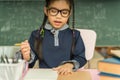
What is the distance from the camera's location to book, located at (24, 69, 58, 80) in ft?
3.14

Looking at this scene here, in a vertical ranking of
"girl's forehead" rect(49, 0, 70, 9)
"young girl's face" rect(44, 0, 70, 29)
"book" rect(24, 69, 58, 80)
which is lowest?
"book" rect(24, 69, 58, 80)

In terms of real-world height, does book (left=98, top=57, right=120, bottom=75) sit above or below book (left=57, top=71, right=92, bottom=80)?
above

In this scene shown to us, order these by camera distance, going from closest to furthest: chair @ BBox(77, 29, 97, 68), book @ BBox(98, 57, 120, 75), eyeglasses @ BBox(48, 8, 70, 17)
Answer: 1. book @ BBox(98, 57, 120, 75)
2. eyeglasses @ BBox(48, 8, 70, 17)
3. chair @ BBox(77, 29, 97, 68)

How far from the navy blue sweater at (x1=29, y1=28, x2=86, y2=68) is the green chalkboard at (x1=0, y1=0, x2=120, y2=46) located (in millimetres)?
1642

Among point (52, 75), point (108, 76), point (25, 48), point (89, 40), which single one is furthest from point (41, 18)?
point (108, 76)

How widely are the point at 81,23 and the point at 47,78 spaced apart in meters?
2.24

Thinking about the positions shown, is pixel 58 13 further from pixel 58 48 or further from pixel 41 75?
pixel 41 75

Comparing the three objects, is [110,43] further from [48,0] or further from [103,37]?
[48,0]

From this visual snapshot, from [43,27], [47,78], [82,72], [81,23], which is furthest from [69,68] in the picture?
[81,23]

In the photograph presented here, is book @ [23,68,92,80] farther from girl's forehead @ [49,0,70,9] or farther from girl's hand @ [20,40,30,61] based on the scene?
girl's forehead @ [49,0,70,9]

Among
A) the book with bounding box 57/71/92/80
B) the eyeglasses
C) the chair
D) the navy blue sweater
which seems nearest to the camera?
the book with bounding box 57/71/92/80

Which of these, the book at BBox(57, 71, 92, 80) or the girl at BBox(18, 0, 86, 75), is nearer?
the book at BBox(57, 71, 92, 80)

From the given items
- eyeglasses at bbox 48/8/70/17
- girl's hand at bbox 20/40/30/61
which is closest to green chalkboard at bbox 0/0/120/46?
eyeglasses at bbox 48/8/70/17

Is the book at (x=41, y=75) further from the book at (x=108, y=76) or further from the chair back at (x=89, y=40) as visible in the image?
the chair back at (x=89, y=40)
